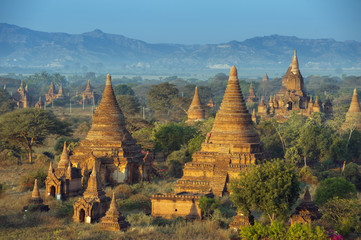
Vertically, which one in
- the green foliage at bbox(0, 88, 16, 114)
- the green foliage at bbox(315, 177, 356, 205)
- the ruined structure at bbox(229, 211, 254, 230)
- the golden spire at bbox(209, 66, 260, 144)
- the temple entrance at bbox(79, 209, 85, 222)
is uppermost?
the golden spire at bbox(209, 66, 260, 144)

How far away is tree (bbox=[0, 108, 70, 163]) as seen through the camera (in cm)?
5184

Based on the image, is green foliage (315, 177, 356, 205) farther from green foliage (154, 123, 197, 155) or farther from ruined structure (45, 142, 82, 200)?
green foliage (154, 123, 197, 155)

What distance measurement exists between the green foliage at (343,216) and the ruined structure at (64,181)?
1418 centimetres

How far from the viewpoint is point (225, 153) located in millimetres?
38250

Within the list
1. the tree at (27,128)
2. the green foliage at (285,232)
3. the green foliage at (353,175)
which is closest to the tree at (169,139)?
the tree at (27,128)

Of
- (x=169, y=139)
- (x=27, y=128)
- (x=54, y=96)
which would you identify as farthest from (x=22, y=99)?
(x=169, y=139)

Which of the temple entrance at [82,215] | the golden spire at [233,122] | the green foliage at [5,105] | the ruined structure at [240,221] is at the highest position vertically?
the golden spire at [233,122]

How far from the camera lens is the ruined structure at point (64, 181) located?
120 ft

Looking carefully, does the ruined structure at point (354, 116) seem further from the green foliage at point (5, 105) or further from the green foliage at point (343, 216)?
the green foliage at point (5, 105)

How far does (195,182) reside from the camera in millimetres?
36406

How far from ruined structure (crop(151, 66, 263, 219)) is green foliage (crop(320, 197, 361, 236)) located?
7488mm

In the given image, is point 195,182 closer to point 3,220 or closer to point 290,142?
point 3,220

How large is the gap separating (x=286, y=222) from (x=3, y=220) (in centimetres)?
1246

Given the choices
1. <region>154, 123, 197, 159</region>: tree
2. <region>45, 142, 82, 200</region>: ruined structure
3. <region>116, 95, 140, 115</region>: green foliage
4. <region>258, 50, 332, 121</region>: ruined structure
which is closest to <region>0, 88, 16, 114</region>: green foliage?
<region>116, 95, 140, 115</region>: green foliage
